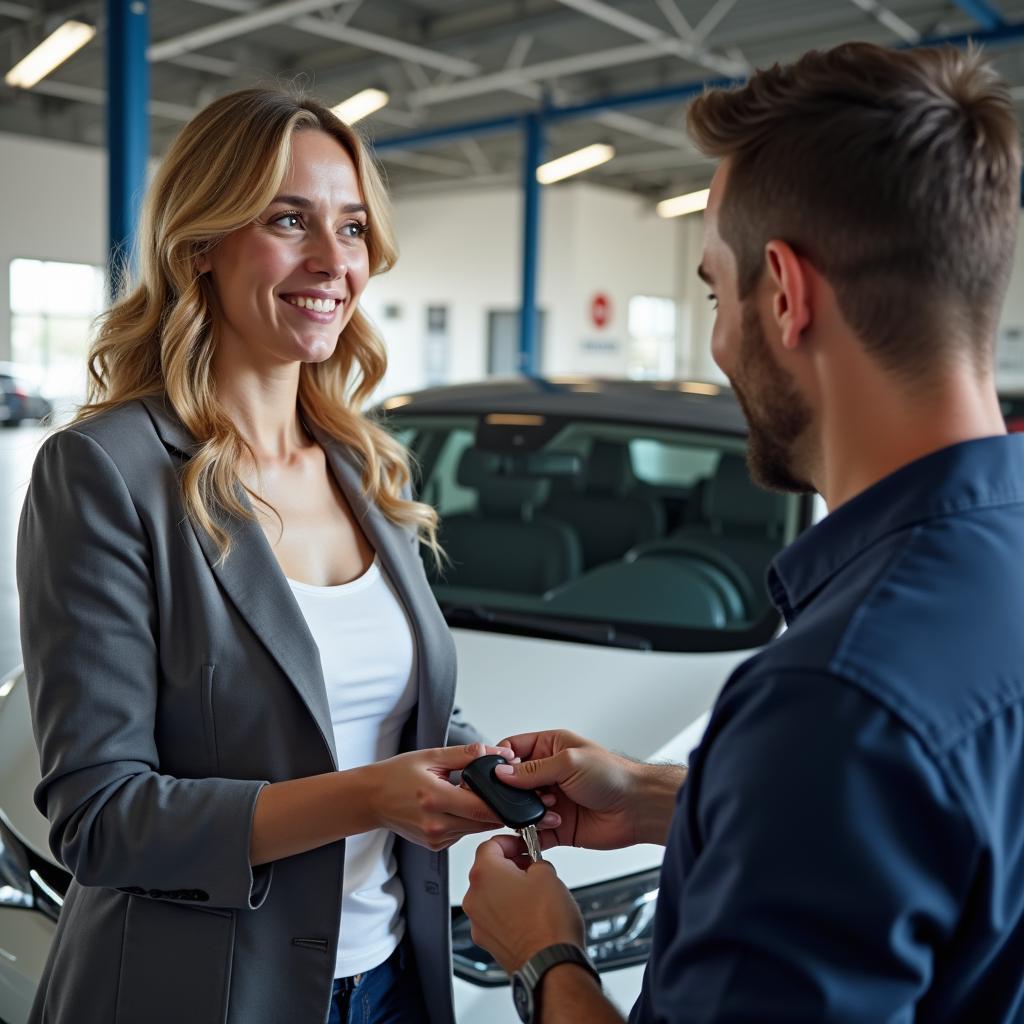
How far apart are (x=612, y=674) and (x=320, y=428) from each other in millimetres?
840

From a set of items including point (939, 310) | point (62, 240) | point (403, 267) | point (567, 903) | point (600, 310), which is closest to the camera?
point (939, 310)

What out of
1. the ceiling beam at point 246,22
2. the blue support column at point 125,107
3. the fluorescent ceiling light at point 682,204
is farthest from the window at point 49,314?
the blue support column at point 125,107

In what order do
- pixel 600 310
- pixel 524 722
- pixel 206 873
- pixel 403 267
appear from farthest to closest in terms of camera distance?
1. pixel 403 267
2. pixel 600 310
3. pixel 524 722
4. pixel 206 873

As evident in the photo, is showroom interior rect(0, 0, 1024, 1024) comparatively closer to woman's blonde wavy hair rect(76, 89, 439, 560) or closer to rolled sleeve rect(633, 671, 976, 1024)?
woman's blonde wavy hair rect(76, 89, 439, 560)

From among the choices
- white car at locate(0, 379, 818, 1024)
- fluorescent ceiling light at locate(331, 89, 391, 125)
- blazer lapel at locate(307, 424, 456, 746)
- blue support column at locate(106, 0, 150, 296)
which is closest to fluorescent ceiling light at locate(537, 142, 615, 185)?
fluorescent ceiling light at locate(331, 89, 391, 125)

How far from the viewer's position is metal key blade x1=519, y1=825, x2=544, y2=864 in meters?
1.23

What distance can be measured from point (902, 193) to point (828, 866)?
0.47 meters

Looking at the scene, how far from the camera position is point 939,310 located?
2.65 feet

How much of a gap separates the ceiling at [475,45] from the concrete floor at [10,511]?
13.6 ft

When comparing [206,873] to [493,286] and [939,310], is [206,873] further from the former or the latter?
[493,286]

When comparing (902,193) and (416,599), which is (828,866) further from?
(416,599)

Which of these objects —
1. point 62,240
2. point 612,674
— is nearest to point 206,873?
point 612,674

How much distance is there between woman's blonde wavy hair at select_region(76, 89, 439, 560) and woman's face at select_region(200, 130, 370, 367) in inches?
1.0

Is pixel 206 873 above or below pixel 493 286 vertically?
below
